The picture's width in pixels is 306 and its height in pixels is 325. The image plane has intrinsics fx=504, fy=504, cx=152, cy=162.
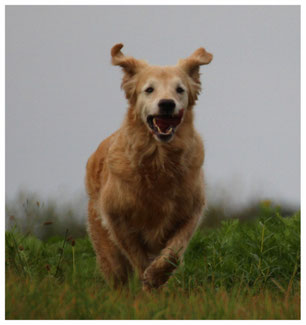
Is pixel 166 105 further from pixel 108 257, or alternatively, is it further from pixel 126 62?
pixel 108 257

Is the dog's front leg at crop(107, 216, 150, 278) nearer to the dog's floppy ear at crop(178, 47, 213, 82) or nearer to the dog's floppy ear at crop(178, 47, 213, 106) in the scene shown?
the dog's floppy ear at crop(178, 47, 213, 106)

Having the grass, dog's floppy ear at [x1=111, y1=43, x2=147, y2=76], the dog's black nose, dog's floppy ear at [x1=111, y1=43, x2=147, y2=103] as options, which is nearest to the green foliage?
the grass

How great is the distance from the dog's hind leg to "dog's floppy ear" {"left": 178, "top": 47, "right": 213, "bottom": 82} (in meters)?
2.32

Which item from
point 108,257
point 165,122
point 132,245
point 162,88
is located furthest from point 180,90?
point 108,257

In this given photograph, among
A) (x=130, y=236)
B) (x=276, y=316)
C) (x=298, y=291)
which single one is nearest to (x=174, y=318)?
(x=276, y=316)

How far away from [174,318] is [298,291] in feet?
5.05

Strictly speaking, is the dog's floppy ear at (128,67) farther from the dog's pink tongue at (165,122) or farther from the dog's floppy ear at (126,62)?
the dog's pink tongue at (165,122)

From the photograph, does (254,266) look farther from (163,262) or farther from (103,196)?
(103,196)

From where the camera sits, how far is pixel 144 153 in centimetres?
536

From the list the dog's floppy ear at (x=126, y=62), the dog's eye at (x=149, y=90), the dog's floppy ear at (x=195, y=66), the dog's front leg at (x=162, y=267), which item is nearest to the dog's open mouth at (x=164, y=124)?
the dog's eye at (x=149, y=90)

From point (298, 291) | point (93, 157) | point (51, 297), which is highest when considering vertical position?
point (93, 157)

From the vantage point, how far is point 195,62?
5.60 meters

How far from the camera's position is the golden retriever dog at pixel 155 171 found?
513 centimetres

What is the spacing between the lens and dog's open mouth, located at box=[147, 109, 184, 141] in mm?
5020
